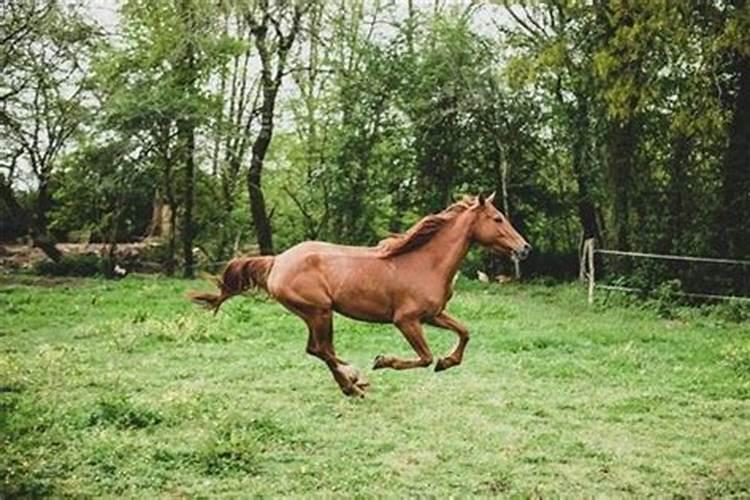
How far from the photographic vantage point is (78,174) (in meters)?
23.1

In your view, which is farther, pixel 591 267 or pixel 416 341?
pixel 591 267

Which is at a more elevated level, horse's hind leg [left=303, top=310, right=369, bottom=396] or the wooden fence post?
horse's hind leg [left=303, top=310, right=369, bottom=396]

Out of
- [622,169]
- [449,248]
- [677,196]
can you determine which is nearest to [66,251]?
[622,169]

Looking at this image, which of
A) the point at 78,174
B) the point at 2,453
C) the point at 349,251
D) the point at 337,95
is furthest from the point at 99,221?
the point at 349,251

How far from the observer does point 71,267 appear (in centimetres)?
2164

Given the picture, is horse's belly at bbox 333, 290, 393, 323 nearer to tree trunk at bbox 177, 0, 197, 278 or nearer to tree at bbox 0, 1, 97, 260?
tree trunk at bbox 177, 0, 197, 278

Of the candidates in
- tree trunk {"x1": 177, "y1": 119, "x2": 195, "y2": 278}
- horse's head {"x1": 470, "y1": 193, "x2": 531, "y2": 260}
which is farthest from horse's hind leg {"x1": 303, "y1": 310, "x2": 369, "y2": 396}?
tree trunk {"x1": 177, "y1": 119, "x2": 195, "y2": 278}

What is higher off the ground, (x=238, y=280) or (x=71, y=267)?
(x=238, y=280)

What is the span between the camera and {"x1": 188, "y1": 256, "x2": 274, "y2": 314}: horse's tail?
14.7 ft

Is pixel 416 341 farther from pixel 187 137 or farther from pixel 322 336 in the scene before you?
Result: pixel 187 137

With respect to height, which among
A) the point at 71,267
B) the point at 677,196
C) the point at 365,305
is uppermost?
the point at 677,196

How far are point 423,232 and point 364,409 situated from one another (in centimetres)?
538

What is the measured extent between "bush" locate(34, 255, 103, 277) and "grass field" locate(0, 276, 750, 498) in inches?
231

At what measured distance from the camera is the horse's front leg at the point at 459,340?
4.42 meters
